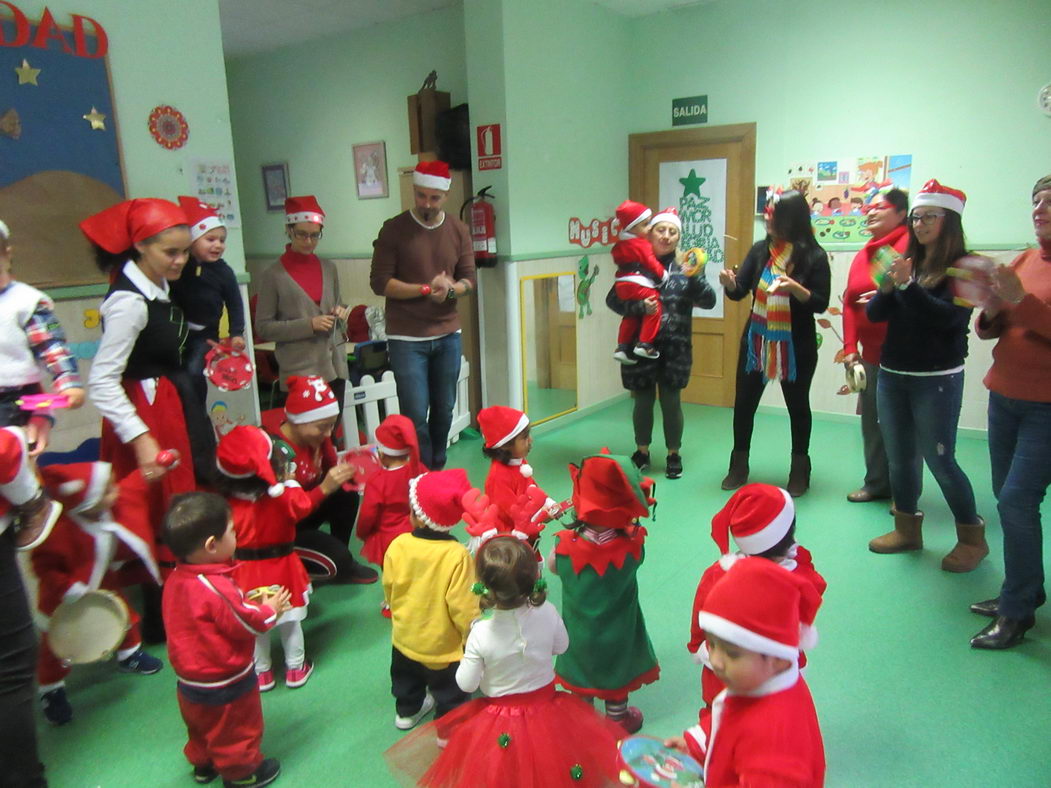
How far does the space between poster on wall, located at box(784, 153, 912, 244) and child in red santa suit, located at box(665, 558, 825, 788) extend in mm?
3935

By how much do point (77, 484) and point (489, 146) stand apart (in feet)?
10.7

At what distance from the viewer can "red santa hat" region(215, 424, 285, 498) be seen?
2133 mm

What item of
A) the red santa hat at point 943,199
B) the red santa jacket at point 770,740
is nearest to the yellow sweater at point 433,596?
the red santa jacket at point 770,740

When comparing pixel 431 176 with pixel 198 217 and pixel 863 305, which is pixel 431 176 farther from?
pixel 863 305

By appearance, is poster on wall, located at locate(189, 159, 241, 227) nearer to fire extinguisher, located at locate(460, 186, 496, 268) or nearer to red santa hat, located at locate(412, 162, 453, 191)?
red santa hat, located at locate(412, 162, 453, 191)

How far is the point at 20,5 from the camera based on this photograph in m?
2.43

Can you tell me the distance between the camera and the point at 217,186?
3.09 m

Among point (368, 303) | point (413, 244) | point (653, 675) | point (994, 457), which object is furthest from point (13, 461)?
point (368, 303)

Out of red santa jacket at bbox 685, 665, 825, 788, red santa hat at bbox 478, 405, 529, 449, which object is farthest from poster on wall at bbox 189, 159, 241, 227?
red santa jacket at bbox 685, 665, 825, 788

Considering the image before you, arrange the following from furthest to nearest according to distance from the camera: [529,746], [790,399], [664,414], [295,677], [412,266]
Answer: [664,414]
[790,399]
[412,266]
[295,677]
[529,746]

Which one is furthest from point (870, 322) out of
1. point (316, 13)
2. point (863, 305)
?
point (316, 13)

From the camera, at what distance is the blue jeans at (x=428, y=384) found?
3.45 m

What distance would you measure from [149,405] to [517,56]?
321 cm

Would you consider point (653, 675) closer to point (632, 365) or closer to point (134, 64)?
point (632, 365)
